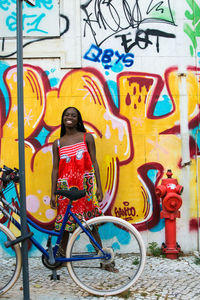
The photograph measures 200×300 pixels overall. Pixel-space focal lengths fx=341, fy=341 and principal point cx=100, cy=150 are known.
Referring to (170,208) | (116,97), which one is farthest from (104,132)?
(170,208)

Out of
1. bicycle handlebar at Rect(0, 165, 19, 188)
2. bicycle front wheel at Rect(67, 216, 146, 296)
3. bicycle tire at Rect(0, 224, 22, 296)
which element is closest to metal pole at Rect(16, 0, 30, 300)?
bicycle handlebar at Rect(0, 165, 19, 188)

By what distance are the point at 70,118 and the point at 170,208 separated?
1.72m

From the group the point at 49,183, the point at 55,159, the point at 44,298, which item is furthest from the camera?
the point at 49,183

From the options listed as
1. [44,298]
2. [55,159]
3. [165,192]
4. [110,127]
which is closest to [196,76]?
[110,127]

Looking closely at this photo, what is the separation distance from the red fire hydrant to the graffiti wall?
235mm

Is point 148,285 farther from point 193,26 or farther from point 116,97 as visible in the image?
point 193,26

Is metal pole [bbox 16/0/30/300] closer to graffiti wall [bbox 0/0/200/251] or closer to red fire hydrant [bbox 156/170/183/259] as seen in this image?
graffiti wall [bbox 0/0/200/251]

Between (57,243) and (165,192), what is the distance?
1.65m

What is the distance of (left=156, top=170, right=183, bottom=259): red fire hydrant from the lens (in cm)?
437

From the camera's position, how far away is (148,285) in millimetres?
3650

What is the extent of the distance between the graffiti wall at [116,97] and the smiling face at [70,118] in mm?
534

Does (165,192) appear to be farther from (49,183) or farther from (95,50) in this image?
(95,50)

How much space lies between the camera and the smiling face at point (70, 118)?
13.8 feet

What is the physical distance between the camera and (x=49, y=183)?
472 centimetres
